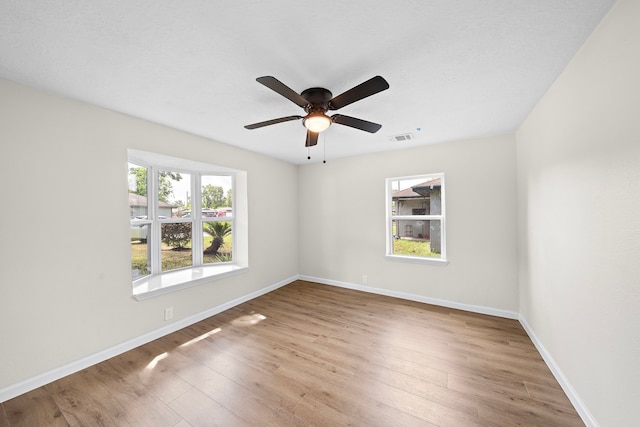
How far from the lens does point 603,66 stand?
127cm

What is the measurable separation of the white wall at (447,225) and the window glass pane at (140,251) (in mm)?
2582

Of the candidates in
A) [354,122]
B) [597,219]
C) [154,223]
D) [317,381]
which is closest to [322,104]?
[354,122]

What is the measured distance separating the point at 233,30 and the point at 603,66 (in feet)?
6.86

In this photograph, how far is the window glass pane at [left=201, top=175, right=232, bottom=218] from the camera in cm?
362

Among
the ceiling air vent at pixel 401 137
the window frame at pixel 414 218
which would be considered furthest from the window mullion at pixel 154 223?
the window frame at pixel 414 218

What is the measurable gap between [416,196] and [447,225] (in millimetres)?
646

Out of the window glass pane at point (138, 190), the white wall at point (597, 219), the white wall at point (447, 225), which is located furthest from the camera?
the white wall at point (447, 225)

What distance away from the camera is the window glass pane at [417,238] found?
11.6ft

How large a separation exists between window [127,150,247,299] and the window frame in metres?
2.39

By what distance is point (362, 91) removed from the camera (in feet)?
4.92

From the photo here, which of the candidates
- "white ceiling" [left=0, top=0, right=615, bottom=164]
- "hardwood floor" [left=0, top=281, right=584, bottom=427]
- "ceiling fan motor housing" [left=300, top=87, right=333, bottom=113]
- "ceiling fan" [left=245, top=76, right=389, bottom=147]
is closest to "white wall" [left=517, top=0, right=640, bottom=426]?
"white ceiling" [left=0, top=0, right=615, bottom=164]

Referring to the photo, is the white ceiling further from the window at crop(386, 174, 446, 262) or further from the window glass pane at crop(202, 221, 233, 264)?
the window glass pane at crop(202, 221, 233, 264)

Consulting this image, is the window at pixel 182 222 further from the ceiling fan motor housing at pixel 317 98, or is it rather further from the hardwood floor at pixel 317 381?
the ceiling fan motor housing at pixel 317 98

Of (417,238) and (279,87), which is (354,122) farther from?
(417,238)
